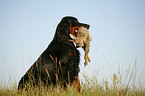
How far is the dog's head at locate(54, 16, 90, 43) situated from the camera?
3529 mm

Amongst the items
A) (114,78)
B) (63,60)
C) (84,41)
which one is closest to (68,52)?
(63,60)

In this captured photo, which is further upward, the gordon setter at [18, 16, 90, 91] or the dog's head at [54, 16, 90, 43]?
the dog's head at [54, 16, 90, 43]

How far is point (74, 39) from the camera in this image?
3.38m

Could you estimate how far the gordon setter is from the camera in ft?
11.1

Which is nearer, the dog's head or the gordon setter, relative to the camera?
the gordon setter

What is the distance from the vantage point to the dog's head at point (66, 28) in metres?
3.53

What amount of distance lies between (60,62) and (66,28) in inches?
31.0

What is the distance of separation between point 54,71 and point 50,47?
0.54 metres

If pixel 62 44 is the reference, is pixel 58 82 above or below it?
below

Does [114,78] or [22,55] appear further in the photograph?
[22,55]

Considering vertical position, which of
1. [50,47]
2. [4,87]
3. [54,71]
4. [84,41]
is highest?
[84,41]

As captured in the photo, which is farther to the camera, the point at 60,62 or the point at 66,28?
the point at 66,28

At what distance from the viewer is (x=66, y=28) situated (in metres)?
3.59

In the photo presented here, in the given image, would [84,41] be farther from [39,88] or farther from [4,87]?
[4,87]
